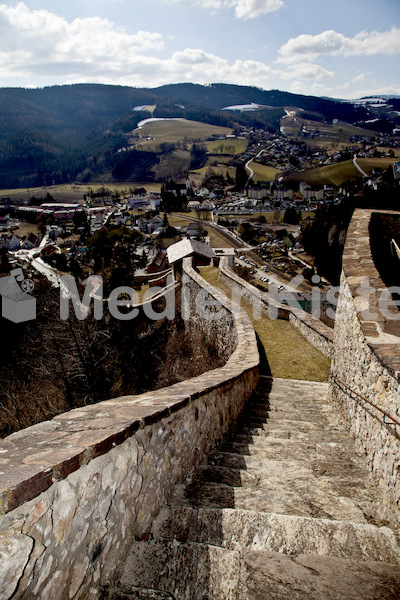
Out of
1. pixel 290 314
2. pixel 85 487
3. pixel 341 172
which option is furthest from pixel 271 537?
pixel 341 172

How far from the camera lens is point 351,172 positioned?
109 metres

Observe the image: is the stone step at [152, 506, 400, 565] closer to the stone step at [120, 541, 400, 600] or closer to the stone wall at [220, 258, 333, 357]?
the stone step at [120, 541, 400, 600]

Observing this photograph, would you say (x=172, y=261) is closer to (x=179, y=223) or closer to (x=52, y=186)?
(x=179, y=223)

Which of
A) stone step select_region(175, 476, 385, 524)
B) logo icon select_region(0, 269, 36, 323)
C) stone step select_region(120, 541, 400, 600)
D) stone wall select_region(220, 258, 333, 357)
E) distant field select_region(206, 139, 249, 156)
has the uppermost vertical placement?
distant field select_region(206, 139, 249, 156)

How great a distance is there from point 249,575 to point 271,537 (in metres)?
0.41

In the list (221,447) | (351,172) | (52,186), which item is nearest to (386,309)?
(221,447)

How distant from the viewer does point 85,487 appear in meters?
1.82

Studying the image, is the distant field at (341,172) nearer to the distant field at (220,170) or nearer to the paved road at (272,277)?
the distant field at (220,170)

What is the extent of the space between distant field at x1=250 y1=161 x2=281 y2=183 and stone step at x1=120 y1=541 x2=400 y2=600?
430ft

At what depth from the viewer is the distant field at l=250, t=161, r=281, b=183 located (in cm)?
12609

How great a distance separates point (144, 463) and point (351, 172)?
124m

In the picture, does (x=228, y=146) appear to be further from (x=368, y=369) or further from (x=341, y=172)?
(x=368, y=369)

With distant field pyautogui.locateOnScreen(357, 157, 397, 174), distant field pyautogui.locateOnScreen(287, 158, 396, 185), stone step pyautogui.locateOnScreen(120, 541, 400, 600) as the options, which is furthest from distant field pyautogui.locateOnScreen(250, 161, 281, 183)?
stone step pyautogui.locateOnScreen(120, 541, 400, 600)

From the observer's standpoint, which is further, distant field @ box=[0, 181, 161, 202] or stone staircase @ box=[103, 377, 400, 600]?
distant field @ box=[0, 181, 161, 202]
